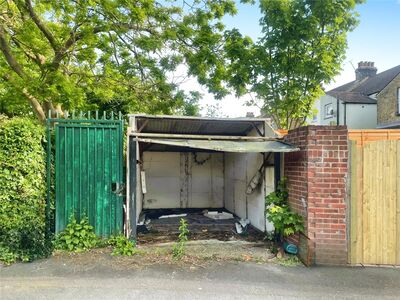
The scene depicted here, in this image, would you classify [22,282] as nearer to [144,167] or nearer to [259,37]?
[144,167]

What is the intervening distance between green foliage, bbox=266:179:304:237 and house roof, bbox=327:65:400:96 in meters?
19.6

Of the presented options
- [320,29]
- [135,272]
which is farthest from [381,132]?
[135,272]

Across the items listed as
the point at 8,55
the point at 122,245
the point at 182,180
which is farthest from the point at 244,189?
the point at 8,55

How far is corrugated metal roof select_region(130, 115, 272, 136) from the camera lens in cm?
631

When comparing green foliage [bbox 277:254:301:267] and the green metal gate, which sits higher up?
the green metal gate

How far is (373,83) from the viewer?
24797mm

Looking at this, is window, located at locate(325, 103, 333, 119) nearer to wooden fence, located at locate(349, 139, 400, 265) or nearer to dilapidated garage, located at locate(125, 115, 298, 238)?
dilapidated garage, located at locate(125, 115, 298, 238)

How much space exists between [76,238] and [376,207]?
4.84 metres

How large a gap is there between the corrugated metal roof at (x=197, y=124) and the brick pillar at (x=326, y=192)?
6.18 feet

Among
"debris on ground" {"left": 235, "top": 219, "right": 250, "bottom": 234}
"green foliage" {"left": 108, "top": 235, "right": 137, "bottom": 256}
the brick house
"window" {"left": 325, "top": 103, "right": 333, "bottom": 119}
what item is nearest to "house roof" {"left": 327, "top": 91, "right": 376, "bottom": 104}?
the brick house

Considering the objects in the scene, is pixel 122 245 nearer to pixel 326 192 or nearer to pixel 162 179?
pixel 326 192

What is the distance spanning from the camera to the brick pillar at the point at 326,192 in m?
4.66

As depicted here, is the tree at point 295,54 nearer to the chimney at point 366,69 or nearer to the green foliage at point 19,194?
the green foliage at point 19,194

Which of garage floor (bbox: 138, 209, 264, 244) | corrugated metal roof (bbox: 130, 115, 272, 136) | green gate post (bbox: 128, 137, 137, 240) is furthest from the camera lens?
garage floor (bbox: 138, 209, 264, 244)
